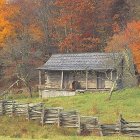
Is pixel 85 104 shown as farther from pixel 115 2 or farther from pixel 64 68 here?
pixel 115 2

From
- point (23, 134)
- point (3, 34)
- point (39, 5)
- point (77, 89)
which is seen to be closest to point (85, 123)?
point (23, 134)

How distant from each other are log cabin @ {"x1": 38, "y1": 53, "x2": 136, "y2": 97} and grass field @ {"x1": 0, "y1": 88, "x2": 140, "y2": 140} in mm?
5889

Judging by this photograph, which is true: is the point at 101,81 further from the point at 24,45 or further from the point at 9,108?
the point at 9,108

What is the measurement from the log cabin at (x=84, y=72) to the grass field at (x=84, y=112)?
19.3ft

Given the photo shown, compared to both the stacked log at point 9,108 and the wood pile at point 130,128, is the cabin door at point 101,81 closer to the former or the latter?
the stacked log at point 9,108

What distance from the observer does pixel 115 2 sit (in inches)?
2970

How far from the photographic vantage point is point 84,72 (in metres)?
52.2

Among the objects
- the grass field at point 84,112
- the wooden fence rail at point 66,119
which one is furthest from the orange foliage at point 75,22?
the wooden fence rail at point 66,119

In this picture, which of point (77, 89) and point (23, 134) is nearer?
point (23, 134)

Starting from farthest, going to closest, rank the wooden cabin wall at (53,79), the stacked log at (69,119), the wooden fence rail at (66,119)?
the wooden cabin wall at (53,79) < the stacked log at (69,119) < the wooden fence rail at (66,119)

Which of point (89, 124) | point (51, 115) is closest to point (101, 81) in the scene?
point (51, 115)

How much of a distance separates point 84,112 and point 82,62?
1663cm

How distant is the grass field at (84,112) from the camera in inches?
1236

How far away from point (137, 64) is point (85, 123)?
2325 centimetres
